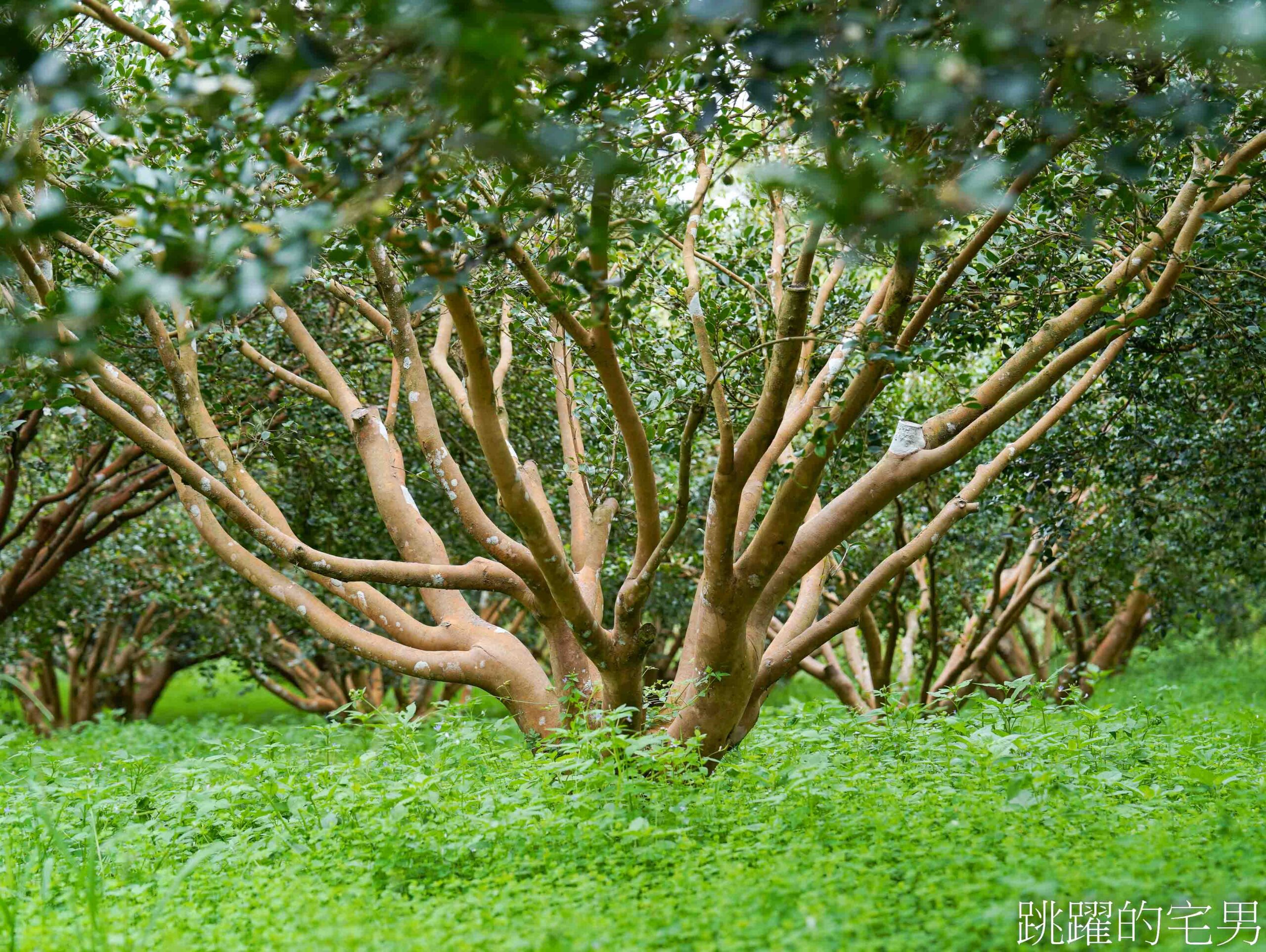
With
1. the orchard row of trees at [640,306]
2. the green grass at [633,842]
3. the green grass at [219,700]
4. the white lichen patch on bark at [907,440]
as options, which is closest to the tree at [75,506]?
the orchard row of trees at [640,306]

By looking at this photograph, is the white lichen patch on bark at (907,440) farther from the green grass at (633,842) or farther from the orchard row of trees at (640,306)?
the green grass at (633,842)

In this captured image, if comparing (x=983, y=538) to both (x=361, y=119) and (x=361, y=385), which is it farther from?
(x=361, y=119)

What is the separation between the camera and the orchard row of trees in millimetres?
2906

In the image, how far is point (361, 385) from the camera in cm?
877

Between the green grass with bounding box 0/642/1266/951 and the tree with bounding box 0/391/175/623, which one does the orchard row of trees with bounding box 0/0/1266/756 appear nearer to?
the tree with bounding box 0/391/175/623

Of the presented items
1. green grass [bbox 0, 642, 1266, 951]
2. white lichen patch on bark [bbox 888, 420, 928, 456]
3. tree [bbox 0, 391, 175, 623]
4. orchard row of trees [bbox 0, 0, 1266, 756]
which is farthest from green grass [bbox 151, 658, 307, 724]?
white lichen patch on bark [bbox 888, 420, 928, 456]

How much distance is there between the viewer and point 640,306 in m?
7.14

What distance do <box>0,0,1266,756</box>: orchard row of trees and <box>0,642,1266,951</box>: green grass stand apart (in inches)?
29.0

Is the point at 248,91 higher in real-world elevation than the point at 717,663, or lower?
higher

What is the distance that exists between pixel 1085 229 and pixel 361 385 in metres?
6.39

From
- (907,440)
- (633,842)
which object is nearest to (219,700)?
(633,842)

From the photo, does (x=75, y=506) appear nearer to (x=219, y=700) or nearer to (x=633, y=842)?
(x=633, y=842)

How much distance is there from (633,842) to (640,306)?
403 centimetres

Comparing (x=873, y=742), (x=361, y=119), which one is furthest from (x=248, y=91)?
(x=873, y=742)
